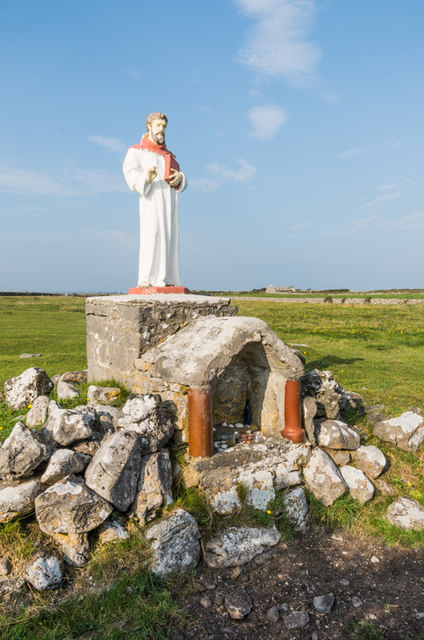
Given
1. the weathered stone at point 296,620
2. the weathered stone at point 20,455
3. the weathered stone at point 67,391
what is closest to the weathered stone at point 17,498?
the weathered stone at point 20,455

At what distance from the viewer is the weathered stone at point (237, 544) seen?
15.9ft

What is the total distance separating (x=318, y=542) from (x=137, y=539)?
7.31ft

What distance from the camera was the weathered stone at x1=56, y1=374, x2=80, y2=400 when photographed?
7.86 m

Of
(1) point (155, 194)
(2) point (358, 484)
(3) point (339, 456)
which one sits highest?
(1) point (155, 194)

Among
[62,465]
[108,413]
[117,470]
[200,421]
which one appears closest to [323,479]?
[200,421]

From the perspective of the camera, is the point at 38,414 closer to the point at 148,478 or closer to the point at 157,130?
the point at 148,478

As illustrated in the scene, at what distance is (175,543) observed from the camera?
4.66 metres

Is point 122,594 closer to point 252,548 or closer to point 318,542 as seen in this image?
point 252,548

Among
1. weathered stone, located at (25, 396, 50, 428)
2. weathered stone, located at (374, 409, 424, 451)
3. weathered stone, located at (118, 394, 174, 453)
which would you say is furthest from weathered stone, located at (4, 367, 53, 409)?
weathered stone, located at (374, 409, 424, 451)

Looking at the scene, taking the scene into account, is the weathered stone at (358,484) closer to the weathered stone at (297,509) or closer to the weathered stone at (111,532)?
the weathered stone at (297,509)

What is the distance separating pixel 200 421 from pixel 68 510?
73.3 inches

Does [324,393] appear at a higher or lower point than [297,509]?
higher

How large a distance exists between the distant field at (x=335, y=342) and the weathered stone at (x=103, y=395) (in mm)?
4921

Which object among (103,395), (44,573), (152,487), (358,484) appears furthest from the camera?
(103,395)
